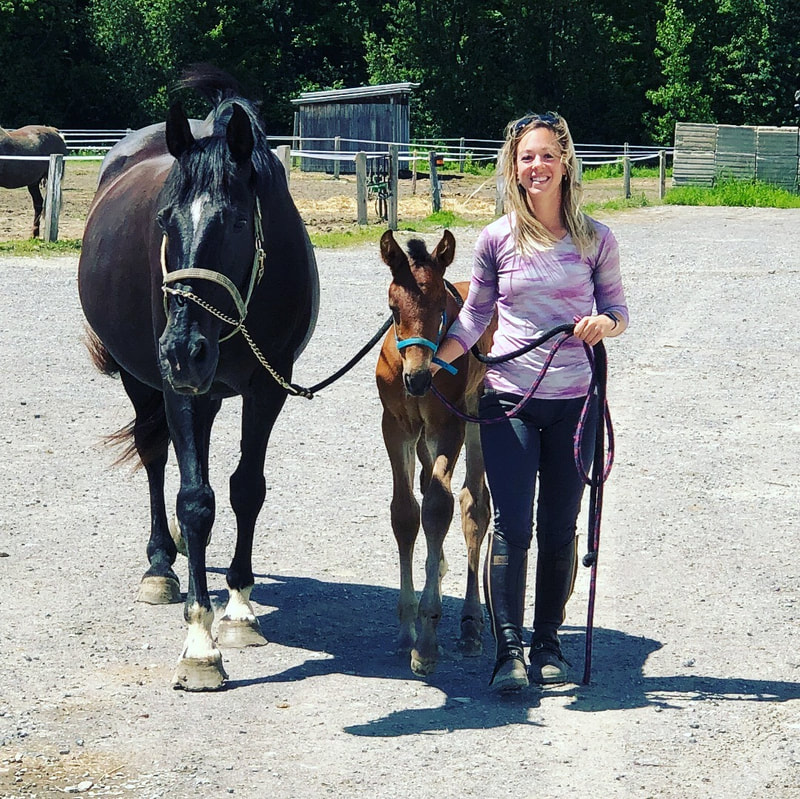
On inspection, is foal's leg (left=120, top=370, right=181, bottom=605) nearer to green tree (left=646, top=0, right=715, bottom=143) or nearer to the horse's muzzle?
the horse's muzzle

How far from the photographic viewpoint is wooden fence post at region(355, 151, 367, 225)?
2042 cm

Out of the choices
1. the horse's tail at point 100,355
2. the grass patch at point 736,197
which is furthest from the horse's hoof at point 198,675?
the grass patch at point 736,197

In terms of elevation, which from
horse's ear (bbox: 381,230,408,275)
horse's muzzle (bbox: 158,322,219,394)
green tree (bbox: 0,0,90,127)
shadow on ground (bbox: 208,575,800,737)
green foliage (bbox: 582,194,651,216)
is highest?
green tree (bbox: 0,0,90,127)

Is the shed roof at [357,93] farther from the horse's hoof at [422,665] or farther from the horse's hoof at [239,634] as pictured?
the horse's hoof at [422,665]

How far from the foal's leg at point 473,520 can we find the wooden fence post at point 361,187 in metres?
15.6

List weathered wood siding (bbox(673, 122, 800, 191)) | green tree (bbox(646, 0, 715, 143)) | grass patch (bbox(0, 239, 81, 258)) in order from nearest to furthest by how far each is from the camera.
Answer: grass patch (bbox(0, 239, 81, 258)), weathered wood siding (bbox(673, 122, 800, 191)), green tree (bbox(646, 0, 715, 143))

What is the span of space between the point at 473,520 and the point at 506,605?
694 mm

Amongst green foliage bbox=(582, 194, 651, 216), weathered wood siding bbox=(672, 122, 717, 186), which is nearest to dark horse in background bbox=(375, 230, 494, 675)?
green foliage bbox=(582, 194, 651, 216)

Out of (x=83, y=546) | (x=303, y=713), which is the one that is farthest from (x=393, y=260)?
(x=83, y=546)

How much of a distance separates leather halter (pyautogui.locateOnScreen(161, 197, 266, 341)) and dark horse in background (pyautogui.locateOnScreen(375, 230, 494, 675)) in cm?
54

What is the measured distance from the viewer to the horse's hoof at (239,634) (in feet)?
16.4

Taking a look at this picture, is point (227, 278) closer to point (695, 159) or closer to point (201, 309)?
point (201, 309)

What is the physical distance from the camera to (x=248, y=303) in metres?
4.73

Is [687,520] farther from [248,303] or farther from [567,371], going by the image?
[248,303]
